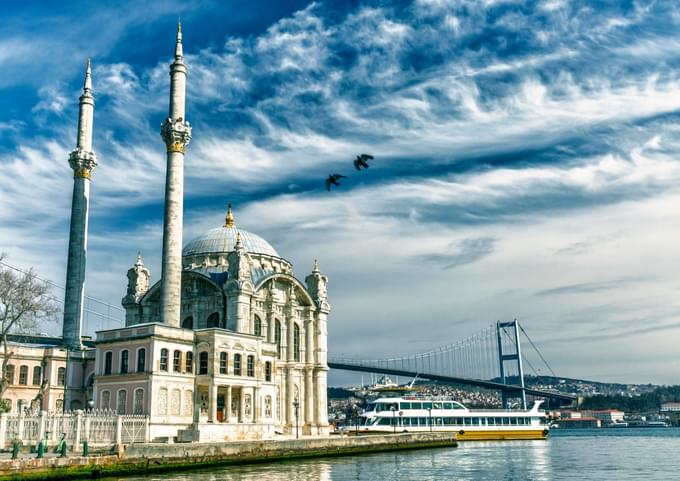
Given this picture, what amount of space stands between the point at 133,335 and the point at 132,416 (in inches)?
216

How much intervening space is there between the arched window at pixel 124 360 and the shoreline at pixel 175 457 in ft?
27.4

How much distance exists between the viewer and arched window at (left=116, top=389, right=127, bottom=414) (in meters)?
41.0

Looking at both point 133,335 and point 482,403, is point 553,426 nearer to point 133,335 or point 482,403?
point 482,403

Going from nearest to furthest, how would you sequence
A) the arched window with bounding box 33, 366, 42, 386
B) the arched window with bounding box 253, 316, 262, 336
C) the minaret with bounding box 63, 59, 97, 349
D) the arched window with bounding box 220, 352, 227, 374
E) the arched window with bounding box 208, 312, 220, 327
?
1. the arched window with bounding box 220, 352, 227, 374
2. the arched window with bounding box 33, 366, 42, 386
3. the minaret with bounding box 63, 59, 97, 349
4. the arched window with bounding box 208, 312, 220, 327
5. the arched window with bounding box 253, 316, 262, 336

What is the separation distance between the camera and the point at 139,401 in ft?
133

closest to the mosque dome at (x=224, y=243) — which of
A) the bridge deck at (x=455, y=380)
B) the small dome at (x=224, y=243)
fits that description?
the small dome at (x=224, y=243)

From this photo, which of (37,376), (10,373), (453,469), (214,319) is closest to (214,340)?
(214,319)

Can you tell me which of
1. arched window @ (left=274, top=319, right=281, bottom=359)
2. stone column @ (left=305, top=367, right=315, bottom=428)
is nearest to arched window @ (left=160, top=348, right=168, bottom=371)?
arched window @ (left=274, top=319, right=281, bottom=359)

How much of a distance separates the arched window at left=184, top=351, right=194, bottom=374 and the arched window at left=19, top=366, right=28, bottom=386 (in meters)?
12.8

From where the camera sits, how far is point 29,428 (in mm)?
32719

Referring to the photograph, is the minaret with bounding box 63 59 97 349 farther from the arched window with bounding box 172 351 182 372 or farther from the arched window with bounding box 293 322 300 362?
the arched window with bounding box 293 322 300 362

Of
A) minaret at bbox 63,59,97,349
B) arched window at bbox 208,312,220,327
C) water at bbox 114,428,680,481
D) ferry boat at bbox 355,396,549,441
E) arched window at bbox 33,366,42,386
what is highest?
minaret at bbox 63,59,97,349

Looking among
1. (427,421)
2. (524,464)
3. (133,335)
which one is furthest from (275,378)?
(427,421)

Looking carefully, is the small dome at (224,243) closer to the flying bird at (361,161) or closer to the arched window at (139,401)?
the arched window at (139,401)
